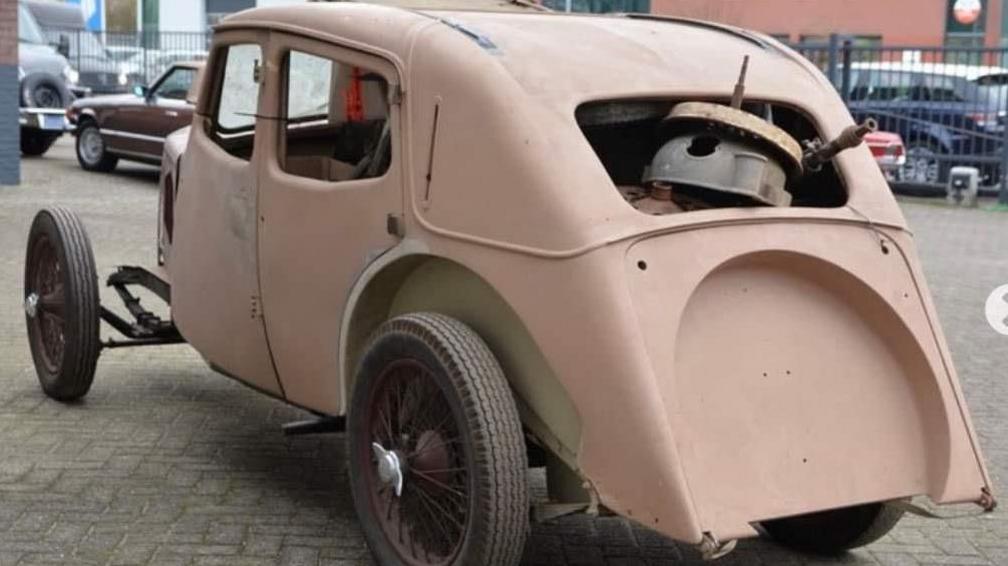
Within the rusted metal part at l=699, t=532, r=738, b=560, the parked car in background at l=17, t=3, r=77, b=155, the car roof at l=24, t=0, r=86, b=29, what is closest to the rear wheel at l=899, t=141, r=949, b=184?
the parked car in background at l=17, t=3, r=77, b=155

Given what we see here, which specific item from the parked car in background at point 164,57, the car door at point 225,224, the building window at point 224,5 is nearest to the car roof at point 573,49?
the car door at point 225,224

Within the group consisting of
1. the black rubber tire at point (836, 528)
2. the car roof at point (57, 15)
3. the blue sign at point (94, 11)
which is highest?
the blue sign at point (94, 11)

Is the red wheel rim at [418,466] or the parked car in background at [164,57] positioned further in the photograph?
the parked car in background at [164,57]

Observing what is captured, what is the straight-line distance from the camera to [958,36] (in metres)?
44.8

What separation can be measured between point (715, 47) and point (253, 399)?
10.3 ft

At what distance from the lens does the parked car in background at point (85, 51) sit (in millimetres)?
27891

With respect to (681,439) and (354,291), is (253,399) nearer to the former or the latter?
(354,291)

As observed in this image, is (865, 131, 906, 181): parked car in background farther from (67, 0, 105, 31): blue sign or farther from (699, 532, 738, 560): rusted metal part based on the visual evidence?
(67, 0, 105, 31): blue sign

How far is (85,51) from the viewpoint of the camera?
28500 mm

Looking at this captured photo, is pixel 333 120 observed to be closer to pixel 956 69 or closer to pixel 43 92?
pixel 956 69

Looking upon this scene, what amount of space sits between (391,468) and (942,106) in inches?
618

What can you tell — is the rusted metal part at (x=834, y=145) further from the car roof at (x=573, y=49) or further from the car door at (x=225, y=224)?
the car door at (x=225, y=224)

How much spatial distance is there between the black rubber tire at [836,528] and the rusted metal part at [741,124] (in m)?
1.17

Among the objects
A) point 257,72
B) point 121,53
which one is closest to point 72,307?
point 257,72
